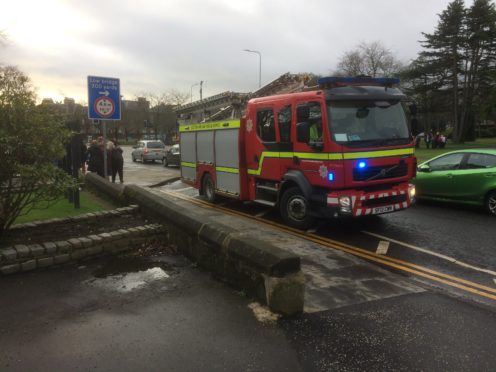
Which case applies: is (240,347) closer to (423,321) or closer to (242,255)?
(242,255)

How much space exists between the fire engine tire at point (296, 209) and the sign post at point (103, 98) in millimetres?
5299

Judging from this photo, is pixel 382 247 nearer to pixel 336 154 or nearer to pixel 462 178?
pixel 336 154

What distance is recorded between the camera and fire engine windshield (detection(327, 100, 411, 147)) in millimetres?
7672

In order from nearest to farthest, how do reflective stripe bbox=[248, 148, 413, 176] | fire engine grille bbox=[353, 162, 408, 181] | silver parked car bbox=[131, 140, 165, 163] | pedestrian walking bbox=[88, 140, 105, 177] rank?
reflective stripe bbox=[248, 148, 413, 176], fire engine grille bbox=[353, 162, 408, 181], pedestrian walking bbox=[88, 140, 105, 177], silver parked car bbox=[131, 140, 165, 163]

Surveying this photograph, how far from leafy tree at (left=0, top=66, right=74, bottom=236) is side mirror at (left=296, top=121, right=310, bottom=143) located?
402cm

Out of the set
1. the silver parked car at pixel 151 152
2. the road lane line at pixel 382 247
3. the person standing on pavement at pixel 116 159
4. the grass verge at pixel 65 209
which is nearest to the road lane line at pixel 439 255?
the road lane line at pixel 382 247

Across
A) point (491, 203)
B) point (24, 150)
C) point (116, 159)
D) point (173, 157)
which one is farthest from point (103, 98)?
point (173, 157)

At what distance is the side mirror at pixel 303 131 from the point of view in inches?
311

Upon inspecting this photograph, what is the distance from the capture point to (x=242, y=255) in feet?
15.0

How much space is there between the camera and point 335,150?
7.51 metres

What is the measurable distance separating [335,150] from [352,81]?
1.61 meters

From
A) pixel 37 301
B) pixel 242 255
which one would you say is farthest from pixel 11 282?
pixel 242 255

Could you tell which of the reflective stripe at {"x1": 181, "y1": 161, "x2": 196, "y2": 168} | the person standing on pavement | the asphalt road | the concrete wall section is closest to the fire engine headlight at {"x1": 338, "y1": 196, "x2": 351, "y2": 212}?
the asphalt road

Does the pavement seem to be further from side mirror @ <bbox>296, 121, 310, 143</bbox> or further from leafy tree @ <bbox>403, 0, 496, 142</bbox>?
leafy tree @ <bbox>403, 0, 496, 142</bbox>
